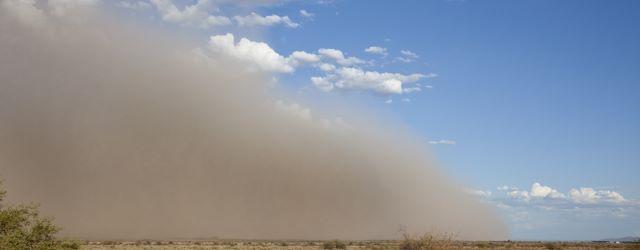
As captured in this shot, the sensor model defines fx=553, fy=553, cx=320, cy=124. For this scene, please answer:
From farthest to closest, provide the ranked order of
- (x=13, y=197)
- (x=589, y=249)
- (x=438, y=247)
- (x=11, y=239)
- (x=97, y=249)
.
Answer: (x=13, y=197), (x=589, y=249), (x=97, y=249), (x=438, y=247), (x=11, y=239)

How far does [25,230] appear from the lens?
16469 mm

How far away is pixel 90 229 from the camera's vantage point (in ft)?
489

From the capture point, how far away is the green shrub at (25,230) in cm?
1566

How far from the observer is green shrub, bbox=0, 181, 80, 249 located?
1566cm

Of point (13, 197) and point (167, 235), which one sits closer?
point (13, 197)

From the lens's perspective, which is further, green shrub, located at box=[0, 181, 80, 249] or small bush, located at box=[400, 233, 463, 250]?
small bush, located at box=[400, 233, 463, 250]

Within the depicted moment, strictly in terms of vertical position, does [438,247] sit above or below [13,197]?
below

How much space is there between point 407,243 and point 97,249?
1322 inches

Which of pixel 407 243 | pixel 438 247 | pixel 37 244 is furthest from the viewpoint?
pixel 407 243

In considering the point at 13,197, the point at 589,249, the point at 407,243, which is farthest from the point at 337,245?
the point at 13,197

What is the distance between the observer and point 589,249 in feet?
172

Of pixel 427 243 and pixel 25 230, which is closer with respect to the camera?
pixel 25 230

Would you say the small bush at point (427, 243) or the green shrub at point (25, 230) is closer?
the green shrub at point (25, 230)

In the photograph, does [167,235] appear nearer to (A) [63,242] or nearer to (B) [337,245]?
(B) [337,245]
